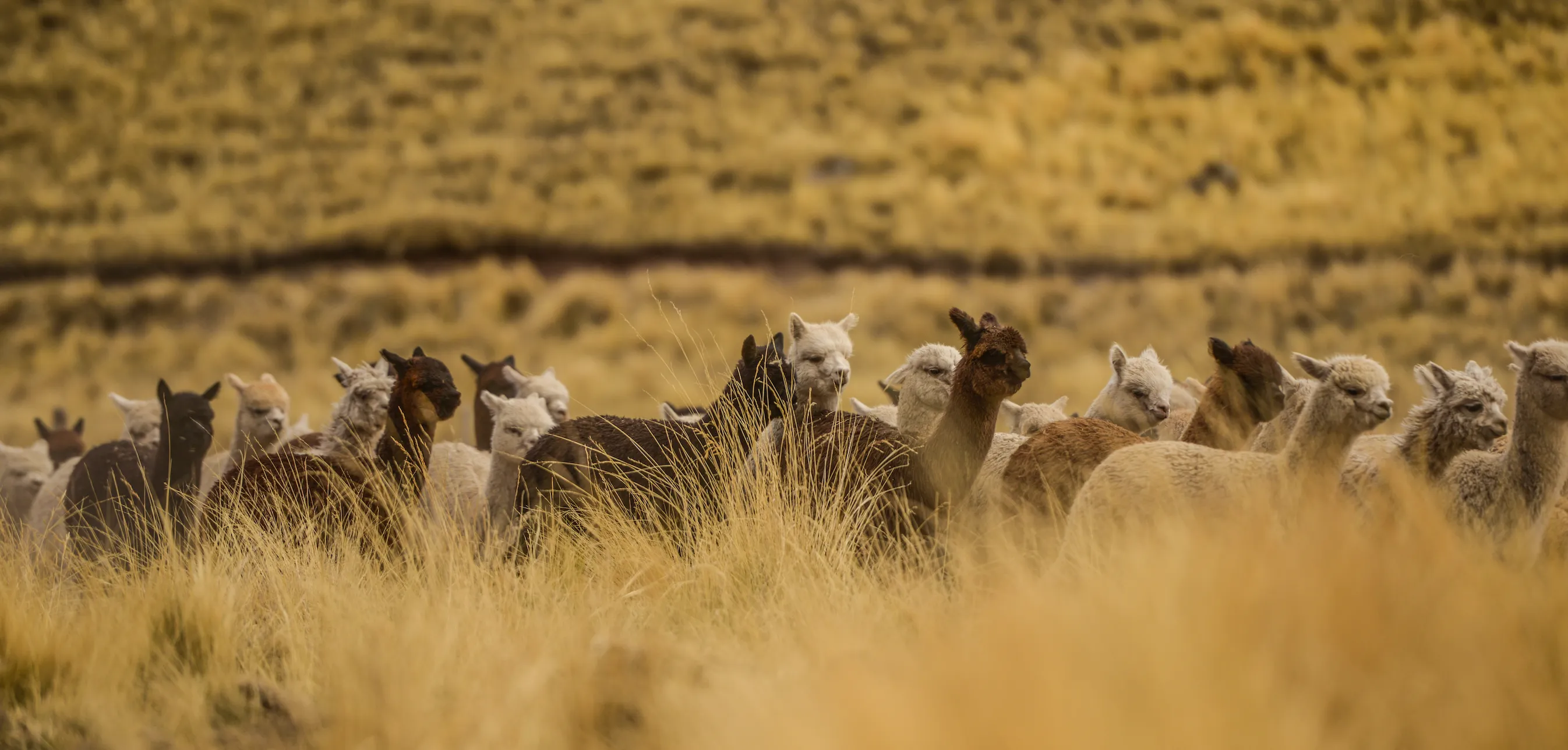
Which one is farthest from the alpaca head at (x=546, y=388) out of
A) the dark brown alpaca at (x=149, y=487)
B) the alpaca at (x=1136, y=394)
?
the alpaca at (x=1136, y=394)

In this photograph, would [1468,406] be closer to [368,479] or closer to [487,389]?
[368,479]

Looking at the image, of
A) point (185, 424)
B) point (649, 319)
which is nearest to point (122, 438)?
point (185, 424)

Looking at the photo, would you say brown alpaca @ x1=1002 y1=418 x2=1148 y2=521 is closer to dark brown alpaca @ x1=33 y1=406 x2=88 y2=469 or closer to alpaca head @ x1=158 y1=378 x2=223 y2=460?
alpaca head @ x1=158 y1=378 x2=223 y2=460

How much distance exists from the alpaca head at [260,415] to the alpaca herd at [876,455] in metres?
0.02

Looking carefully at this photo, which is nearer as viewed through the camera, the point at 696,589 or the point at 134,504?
the point at 696,589

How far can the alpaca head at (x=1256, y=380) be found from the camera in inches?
232

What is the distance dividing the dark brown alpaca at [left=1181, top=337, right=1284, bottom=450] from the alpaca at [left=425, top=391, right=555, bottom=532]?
10.6ft

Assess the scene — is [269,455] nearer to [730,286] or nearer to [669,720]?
[669,720]

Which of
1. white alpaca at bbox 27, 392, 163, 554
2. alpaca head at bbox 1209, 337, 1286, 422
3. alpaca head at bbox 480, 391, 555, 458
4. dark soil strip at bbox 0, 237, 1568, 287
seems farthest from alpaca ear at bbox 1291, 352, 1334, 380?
dark soil strip at bbox 0, 237, 1568, 287

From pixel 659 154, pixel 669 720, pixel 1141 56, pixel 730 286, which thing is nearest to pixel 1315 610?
pixel 669 720

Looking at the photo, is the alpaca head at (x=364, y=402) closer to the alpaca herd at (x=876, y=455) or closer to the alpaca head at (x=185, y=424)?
the alpaca herd at (x=876, y=455)

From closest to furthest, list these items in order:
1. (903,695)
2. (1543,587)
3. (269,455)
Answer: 1. (903,695)
2. (1543,587)
3. (269,455)

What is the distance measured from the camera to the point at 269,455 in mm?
6453

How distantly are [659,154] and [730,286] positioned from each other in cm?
541
